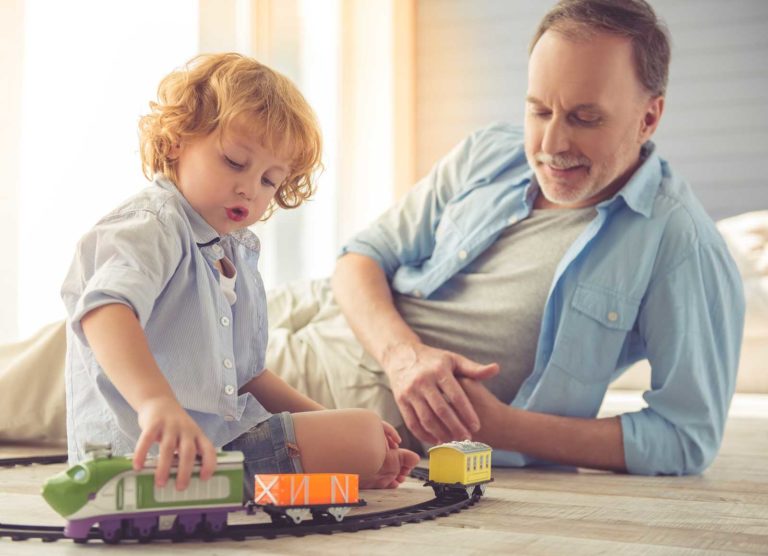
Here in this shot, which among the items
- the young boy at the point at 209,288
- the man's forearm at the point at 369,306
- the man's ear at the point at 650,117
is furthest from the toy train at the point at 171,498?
the man's ear at the point at 650,117

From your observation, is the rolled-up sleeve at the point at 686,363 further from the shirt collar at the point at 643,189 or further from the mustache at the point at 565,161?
the mustache at the point at 565,161

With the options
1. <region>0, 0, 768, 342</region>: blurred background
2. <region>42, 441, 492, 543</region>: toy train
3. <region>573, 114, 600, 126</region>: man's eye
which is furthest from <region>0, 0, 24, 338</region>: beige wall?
<region>42, 441, 492, 543</region>: toy train

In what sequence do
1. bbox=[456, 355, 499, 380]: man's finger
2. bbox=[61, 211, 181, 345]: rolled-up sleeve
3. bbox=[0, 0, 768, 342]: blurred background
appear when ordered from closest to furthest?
bbox=[61, 211, 181, 345]: rolled-up sleeve < bbox=[456, 355, 499, 380]: man's finger < bbox=[0, 0, 768, 342]: blurred background

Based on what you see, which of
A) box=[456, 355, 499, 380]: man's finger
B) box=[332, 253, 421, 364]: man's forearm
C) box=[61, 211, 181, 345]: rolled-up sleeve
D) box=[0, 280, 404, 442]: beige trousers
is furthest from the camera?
box=[0, 280, 404, 442]: beige trousers

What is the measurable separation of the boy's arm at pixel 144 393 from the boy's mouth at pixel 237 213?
266mm

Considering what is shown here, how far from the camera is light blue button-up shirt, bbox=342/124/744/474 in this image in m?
1.67

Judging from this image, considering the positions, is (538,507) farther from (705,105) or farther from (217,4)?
(705,105)

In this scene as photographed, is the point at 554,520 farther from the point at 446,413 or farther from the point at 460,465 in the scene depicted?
the point at 446,413

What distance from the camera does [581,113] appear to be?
1708mm

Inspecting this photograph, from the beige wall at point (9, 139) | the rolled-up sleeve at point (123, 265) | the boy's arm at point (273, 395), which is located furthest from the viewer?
the beige wall at point (9, 139)

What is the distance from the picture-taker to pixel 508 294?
1.82m

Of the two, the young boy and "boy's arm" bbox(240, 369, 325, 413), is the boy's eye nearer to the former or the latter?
the young boy

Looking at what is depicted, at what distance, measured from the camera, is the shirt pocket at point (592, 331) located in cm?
169

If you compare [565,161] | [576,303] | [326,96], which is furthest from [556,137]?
[326,96]
